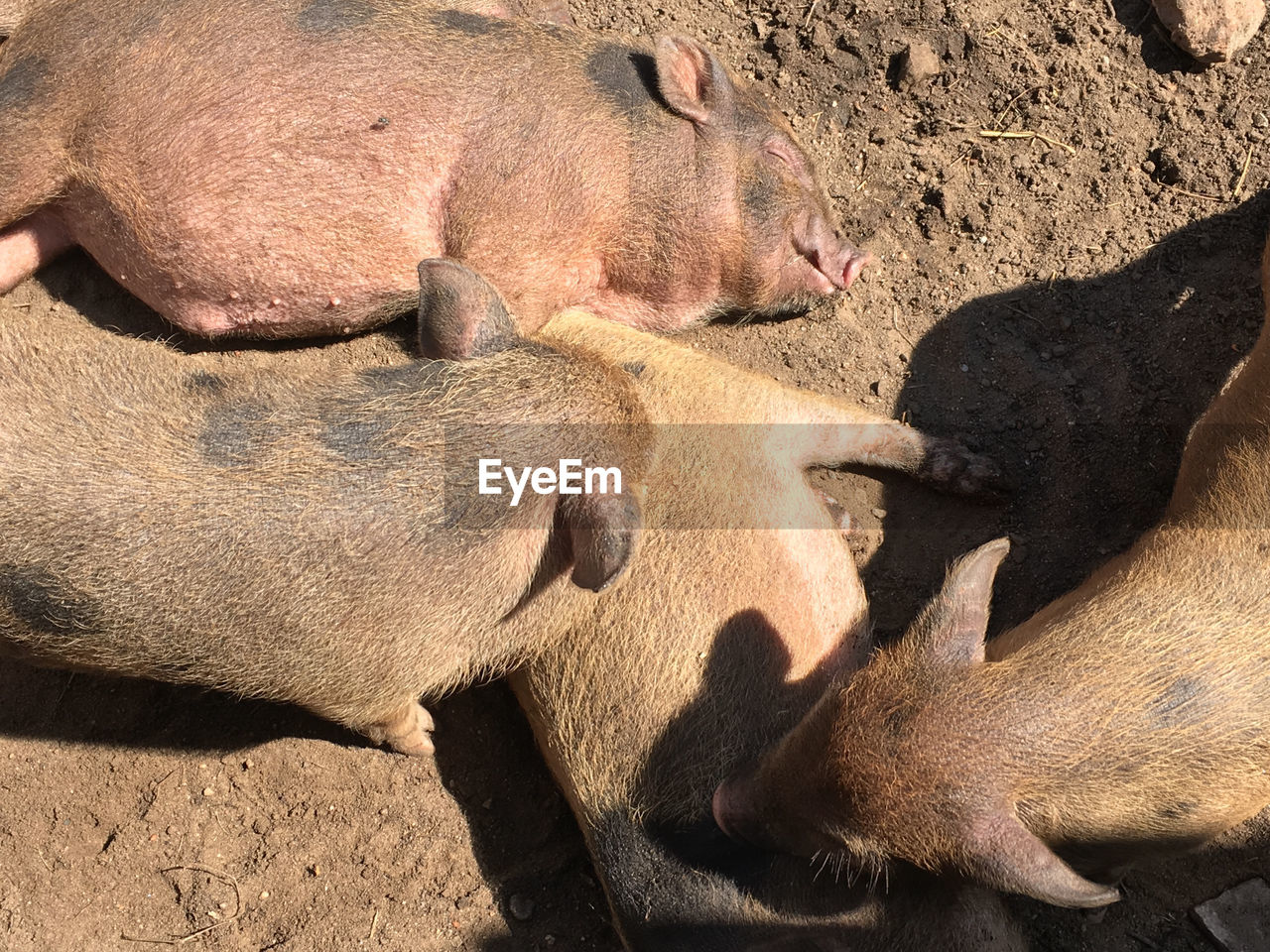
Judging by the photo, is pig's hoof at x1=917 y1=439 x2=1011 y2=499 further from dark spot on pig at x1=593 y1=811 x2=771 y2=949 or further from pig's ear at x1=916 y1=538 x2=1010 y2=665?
dark spot on pig at x1=593 y1=811 x2=771 y2=949

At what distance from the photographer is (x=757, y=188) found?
194 inches

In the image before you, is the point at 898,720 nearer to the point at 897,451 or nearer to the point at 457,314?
the point at 897,451

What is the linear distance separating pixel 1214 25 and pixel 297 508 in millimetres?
4678

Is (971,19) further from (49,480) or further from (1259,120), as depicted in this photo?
(49,480)

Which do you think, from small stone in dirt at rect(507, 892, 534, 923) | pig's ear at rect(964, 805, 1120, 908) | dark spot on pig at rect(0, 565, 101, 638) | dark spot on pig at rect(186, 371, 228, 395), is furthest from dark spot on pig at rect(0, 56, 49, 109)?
pig's ear at rect(964, 805, 1120, 908)

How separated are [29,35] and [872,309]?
3885 millimetres

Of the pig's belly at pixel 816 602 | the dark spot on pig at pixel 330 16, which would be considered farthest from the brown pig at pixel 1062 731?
the dark spot on pig at pixel 330 16

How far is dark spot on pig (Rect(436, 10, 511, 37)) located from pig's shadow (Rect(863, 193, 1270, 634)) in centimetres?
246

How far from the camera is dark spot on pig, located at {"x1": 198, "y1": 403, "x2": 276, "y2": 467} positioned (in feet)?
12.8

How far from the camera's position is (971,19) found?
213 inches

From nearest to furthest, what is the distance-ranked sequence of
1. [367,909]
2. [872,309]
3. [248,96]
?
[248,96], [367,909], [872,309]

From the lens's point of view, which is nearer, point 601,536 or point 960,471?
point 601,536

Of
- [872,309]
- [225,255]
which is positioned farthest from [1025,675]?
[225,255]

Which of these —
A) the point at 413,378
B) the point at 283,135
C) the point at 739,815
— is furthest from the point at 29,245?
the point at 739,815
